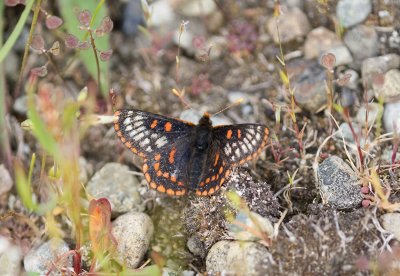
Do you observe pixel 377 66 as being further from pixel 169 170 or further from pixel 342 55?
pixel 169 170

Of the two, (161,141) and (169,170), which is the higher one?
(161,141)

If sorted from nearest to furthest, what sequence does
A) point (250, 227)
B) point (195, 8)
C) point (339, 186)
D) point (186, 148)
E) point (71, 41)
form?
1. point (250, 227)
2. point (339, 186)
3. point (186, 148)
4. point (71, 41)
5. point (195, 8)

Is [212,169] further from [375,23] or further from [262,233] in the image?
[375,23]

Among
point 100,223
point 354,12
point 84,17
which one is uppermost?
point 84,17

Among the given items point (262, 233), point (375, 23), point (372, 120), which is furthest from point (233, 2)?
→ point (262, 233)

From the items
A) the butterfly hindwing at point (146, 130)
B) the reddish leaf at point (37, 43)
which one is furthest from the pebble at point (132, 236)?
the reddish leaf at point (37, 43)

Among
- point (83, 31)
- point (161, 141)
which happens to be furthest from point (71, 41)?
point (161, 141)

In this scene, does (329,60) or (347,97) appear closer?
(329,60)

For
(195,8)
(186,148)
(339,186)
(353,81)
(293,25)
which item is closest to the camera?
(339,186)
